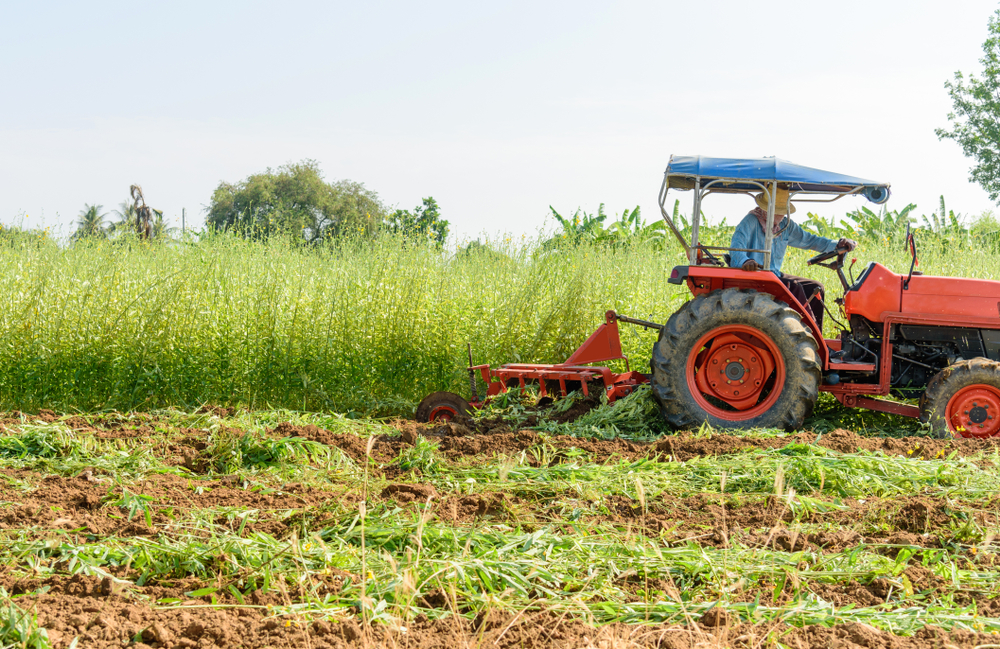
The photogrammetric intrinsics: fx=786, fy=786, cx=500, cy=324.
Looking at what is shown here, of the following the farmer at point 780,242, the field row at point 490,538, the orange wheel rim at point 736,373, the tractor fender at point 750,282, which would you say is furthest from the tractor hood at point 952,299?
the field row at point 490,538

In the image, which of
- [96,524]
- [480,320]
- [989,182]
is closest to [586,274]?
[480,320]

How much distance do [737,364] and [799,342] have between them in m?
0.46

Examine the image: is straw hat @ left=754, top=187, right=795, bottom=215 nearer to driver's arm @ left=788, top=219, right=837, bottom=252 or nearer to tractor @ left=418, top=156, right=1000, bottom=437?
tractor @ left=418, top=156, right=1000, bottom=437

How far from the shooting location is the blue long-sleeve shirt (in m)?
5.84

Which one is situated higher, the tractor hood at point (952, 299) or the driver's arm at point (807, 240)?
the driver's arm at point (807, 240)

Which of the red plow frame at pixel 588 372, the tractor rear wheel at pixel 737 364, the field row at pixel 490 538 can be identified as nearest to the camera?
the field row at pixel 490 538

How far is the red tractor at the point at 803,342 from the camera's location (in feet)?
18.0

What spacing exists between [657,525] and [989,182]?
26.6 m

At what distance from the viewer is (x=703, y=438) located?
16.3 ft

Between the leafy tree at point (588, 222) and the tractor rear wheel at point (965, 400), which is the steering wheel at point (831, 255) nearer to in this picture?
the tractor rear wheel at point (965, 400)

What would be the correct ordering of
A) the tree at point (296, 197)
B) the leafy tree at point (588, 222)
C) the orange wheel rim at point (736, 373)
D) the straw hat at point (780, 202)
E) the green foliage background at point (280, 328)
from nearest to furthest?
the orange wheel rim at point (736, 373)
the straw hat at point (780, 202)
the green foliage background at point (280, 328)
the leafy tree at point (588, 222)
the tree at point (296, 197)

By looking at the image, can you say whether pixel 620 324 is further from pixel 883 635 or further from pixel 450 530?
pixel 883 635

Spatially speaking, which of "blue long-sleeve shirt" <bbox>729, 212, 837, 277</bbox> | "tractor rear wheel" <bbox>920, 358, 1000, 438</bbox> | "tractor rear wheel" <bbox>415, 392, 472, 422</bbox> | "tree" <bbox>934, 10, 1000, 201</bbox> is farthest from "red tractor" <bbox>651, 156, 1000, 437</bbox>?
"tree" <bbox>934, 10, 1000, 201</bbox>

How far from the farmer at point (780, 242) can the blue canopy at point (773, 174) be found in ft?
0.63
